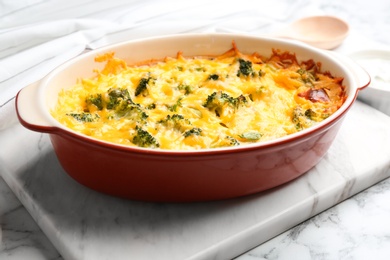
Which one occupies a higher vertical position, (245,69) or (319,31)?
(245,69)

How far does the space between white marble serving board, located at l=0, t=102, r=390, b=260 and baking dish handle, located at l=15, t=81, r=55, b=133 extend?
0.29m

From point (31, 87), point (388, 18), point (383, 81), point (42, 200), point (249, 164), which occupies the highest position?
point (31, 87)

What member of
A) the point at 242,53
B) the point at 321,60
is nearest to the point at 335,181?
the point at 321,60

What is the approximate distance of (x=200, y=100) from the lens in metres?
2.13

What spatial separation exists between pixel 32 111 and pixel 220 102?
67 centimetres

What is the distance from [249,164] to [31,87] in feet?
2.69

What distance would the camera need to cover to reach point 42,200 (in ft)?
6.13

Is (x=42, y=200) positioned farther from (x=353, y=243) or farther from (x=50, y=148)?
(x=353, y=243)

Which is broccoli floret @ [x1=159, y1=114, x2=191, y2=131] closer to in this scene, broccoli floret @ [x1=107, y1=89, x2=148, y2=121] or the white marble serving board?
broccoli floret @ [x1=107, y1=89, x2=148, y2=121]

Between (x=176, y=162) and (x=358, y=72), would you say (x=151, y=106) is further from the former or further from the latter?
(x=358, y=72)

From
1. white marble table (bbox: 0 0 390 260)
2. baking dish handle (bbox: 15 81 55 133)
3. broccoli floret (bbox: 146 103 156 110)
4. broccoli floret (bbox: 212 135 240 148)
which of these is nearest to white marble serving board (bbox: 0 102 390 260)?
white marble table (bbox: 0 0 390 260)

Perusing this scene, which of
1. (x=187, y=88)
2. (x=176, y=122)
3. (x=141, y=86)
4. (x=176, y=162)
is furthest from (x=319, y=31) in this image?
(x=176, y=162)

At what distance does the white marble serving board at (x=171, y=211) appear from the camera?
168cm

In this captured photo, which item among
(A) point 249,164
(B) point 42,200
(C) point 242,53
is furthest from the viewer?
(C) point 242,53
